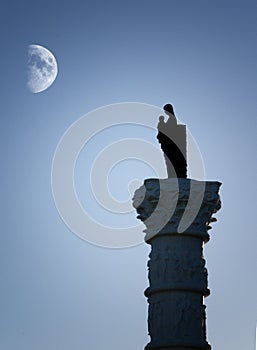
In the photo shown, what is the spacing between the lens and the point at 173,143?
21.4 metres

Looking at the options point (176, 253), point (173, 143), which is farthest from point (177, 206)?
point (173, 143)

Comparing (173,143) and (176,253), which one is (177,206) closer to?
(176,253)

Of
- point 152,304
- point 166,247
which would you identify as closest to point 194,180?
point 166,247

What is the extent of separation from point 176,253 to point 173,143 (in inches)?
133

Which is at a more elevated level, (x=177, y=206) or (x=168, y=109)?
(x=168, y=109)

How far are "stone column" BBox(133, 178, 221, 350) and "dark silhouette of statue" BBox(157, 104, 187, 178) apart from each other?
36.7 inches

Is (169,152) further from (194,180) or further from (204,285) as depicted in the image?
(204,285)

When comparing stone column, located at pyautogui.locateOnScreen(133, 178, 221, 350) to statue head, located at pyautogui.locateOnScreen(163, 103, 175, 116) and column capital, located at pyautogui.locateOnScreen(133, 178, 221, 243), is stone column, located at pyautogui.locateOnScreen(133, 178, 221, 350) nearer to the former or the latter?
column capital, located at pyautogui.locateOnScreen(133, 178, 221, 243)

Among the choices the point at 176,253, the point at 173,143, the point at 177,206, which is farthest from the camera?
the point at 173,143

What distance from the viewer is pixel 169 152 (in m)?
21.2

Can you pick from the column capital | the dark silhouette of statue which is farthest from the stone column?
the dark silhouette of statue

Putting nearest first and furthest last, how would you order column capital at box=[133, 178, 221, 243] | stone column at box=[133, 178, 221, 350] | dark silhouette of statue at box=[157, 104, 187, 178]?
stone column at box=[133, 178, 221, 350]
column capital at box=[133, 178, 221, 243]
dark silhouette of statue at box=[157, 104, 187, 178]

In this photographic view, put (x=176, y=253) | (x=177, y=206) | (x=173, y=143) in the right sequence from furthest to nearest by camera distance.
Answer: (x=173, y=143)
(x=177, y=206)
(x=176, y=253)

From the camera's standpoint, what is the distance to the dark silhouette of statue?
2092 cm
